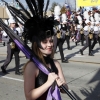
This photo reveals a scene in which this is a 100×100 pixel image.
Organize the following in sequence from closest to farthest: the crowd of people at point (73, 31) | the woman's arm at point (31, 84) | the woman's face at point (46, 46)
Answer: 1. the woman's arm at point (31, 84)
2. the woman's face at point (46, 46)
3. the crowd of people at point (73, 31)

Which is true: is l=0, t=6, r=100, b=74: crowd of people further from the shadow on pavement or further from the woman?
the shadow on pavement

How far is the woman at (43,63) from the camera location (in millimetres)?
2256

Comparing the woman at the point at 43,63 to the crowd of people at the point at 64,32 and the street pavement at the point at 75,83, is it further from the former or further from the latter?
the street pavement at the point at 75,83

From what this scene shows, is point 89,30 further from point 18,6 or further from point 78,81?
point 18,6

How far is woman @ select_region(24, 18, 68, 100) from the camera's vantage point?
2.26 m

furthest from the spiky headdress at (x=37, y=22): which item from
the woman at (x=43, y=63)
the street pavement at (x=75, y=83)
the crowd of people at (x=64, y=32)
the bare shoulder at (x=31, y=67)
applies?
the street pavement at (x=75, y=83)

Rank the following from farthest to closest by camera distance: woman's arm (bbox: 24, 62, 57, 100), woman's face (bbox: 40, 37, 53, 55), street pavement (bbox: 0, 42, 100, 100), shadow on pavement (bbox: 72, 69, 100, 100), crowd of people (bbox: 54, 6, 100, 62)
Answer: crowd of people (bbox: 54, 6, 100, 62)
street pavement (bbox: 0, 42, 100, 100)
shadow on pavement (bbox: 72, 69, 100, 100)
woman's face (bbox: 40, 37, 53, 55)
woman's arm (bbox: 24, 62, 57, 100)

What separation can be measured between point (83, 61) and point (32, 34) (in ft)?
26.8

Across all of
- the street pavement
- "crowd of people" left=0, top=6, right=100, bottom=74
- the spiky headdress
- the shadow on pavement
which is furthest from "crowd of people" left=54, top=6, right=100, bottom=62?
the spiky headdress

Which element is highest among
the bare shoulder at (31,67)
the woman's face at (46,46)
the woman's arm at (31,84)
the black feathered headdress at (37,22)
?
the black feathered headdress at (37,22)

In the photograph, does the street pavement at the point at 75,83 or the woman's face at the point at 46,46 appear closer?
the woman's face at the point at 46,46

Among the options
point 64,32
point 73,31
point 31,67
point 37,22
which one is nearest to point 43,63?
point 31,67

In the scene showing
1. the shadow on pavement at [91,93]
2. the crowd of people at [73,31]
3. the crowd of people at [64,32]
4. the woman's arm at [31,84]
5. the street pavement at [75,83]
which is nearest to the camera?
the woman's arm at [31,84]

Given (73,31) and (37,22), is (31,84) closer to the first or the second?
(37,22)
